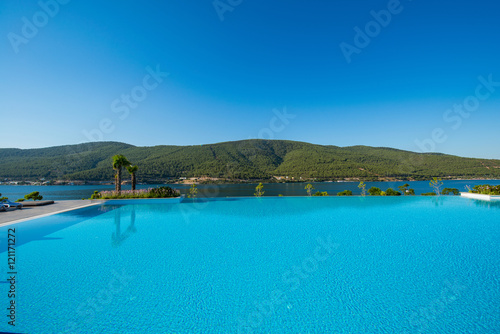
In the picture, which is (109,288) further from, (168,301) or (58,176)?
(58,176)

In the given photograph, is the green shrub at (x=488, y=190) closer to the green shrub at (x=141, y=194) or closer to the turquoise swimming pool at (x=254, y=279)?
the turquoise swimming pool at (x=254, y=279)

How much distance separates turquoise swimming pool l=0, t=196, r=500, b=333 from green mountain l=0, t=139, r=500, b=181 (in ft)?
169

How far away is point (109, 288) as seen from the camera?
3.71 meters

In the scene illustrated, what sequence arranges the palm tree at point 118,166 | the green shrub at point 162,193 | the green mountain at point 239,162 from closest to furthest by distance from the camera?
the green shrub at point 162,193 → the palm tree at point 118,166 → the green mountain at point 239,162

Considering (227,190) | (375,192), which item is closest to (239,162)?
(227,190)

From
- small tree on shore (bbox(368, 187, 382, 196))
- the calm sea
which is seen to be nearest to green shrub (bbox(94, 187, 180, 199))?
the calm sea

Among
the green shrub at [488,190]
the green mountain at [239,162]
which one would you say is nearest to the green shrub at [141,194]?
the green shrub at [488,190]

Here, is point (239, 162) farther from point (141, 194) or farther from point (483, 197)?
point (483, 197)

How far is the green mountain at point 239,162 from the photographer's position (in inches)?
2251

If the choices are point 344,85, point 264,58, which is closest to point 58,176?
point 264,58

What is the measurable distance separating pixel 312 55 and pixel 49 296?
63.0 ft

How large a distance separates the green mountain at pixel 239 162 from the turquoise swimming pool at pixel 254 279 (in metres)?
51.5

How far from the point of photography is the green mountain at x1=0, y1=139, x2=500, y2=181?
57.2 meters

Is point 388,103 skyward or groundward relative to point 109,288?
skyward
